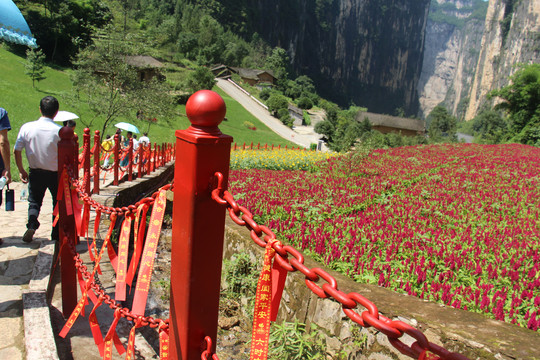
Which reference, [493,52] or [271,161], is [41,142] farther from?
[493,52]

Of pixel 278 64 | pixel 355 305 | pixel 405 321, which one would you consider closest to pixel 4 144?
pixel 405 321

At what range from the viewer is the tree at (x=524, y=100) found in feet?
127

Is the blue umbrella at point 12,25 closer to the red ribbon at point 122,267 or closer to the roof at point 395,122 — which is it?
the red ribbon at point 122,267

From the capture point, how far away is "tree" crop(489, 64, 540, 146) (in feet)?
127

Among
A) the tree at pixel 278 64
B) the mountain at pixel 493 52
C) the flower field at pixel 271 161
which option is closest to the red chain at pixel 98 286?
the flower field at pixel 271 161

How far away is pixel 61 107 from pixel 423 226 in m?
24.4

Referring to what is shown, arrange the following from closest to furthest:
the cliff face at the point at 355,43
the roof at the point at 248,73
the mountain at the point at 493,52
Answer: the roof at the point at 248,73, the mountain at the point at 493,52, the cliff face at the point at 355,43

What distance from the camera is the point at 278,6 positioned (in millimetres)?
125688

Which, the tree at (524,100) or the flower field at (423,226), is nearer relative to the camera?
the flower field at (423,226)

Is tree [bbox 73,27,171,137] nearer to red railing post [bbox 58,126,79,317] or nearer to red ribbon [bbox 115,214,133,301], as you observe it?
red railing post [bbox 58,126,79,317]

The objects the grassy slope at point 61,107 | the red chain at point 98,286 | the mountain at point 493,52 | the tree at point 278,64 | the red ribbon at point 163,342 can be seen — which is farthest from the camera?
the mountain at point 493,52

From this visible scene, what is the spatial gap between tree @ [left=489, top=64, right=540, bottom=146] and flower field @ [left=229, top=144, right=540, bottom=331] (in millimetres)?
34558

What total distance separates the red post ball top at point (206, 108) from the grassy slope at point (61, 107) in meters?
10.5

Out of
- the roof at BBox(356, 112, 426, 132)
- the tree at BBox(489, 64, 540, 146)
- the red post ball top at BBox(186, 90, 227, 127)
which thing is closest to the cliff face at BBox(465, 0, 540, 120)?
the roof at BBox(356, 112, 426, 132)
